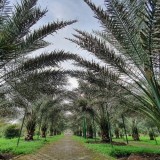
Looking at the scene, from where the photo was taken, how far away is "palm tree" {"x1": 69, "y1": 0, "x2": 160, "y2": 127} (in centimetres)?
623

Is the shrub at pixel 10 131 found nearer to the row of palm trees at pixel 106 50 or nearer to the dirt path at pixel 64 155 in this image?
the dirt path at pixel 64 155

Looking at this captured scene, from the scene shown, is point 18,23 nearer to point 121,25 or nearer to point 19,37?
point 19,37

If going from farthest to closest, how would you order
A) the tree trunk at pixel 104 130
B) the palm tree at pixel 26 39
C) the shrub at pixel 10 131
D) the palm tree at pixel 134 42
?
1. the shrub at pixel 10 131
2. the tree trunk at pixel 104 130
3. the palm tree at pixel 26 39
4. the palm tree at pixel 134 42

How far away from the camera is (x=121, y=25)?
23.0 feet

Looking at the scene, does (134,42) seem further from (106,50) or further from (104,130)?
(104,130)

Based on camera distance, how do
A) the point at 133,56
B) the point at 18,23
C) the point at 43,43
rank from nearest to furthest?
the point at 133,56
the point at 18,23
the point at 43,43

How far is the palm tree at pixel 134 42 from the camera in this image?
6.23m

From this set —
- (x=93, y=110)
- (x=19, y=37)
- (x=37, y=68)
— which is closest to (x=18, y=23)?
(x=19, y=37)

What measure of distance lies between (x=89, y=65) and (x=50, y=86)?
303 cm

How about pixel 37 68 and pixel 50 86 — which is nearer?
pixel 37 68

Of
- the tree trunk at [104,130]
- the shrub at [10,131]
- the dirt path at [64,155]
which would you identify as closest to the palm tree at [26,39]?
the dirt path at [64,155]

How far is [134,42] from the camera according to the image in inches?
279

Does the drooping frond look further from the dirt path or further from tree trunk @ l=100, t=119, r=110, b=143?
tree trunk @ l=100, t=119, r=110, b=143

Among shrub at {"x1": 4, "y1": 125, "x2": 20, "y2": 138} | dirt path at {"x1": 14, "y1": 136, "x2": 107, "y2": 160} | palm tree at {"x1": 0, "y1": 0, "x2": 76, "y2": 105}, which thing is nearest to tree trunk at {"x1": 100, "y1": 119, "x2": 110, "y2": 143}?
dirt path at {"x1": 14, "y1": 136, "x2": 107, "y2": 160}
